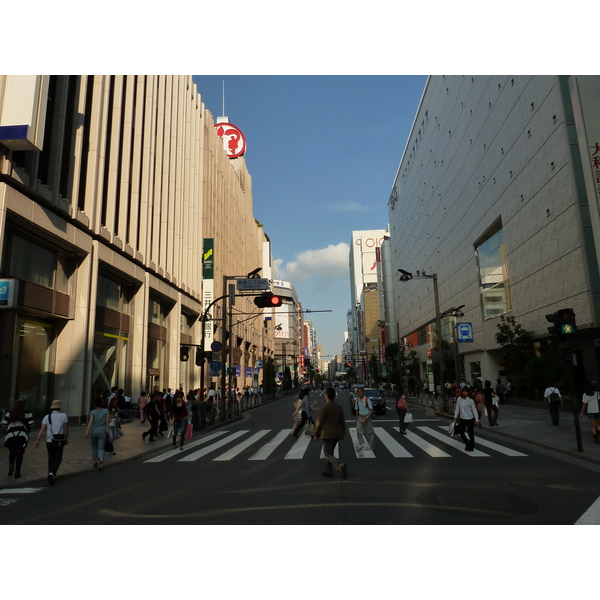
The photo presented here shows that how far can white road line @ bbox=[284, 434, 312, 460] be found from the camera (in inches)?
478

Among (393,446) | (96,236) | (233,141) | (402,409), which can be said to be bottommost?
(393,446)

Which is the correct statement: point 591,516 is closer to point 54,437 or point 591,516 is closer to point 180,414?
point 54,437

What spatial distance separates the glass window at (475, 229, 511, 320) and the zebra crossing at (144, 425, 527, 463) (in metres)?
23.1

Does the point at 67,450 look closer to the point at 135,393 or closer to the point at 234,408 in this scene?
the point at 135,393

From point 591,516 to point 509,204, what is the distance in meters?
32.1

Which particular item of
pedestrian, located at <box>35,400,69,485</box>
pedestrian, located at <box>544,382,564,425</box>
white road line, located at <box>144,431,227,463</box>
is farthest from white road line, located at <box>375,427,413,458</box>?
pedestrian, located at <box>35,400,69,485</box>

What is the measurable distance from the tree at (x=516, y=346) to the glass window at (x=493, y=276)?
4.25 m

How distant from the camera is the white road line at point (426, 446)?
12.1 meters

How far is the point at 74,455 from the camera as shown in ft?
45.5

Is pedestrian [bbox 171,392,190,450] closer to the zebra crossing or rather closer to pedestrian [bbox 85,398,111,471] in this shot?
the zebra crossing

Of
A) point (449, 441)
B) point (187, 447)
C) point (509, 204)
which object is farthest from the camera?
point (509, 204)

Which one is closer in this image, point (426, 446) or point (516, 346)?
point (426, 446)

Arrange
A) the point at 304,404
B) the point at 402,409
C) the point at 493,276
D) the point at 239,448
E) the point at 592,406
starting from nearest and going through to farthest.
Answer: the point at 592,406
the point at 239,448
the point at 304,404
the point at 402,409
the point at 493,276

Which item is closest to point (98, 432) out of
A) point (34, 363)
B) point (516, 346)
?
point (34, 363)
